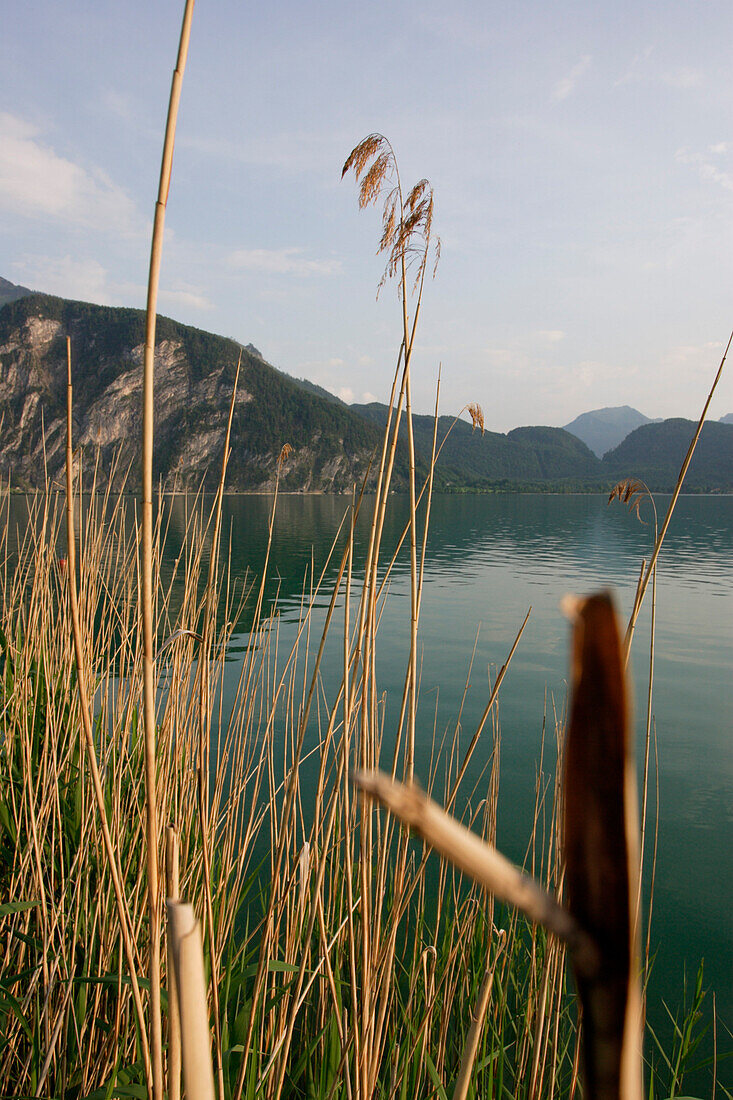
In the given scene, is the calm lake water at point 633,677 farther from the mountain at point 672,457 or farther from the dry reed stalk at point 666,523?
the mountain at point 672,457

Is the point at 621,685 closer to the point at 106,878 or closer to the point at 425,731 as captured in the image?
the point at 106,878

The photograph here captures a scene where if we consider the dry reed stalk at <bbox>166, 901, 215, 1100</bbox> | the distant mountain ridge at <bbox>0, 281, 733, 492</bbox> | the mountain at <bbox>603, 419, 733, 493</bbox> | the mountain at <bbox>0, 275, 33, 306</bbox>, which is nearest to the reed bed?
the dry reed stalk at <bbox>166, 901, 215, 1100</bbox>

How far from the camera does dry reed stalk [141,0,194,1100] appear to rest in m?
0.66

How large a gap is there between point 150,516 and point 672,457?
127902mm

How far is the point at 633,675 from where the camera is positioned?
900 cm

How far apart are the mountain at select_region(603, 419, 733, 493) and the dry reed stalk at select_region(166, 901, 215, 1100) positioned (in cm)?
7350

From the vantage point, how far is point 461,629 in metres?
13.2

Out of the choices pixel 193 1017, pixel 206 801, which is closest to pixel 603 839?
pixel 193 1017

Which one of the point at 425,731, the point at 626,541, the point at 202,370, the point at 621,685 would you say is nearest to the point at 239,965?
the point at 621,685

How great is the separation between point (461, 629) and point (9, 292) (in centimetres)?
21963

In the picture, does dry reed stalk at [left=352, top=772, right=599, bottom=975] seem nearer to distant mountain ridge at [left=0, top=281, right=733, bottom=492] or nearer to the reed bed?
the reed bed

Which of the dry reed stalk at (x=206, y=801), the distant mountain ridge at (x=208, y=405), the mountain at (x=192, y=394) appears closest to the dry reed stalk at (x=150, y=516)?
the dry reed stalk at (x=206, y=801)

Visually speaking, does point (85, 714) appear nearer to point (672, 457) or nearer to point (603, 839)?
point (603, 839)

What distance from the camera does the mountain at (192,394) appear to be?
8794cm
